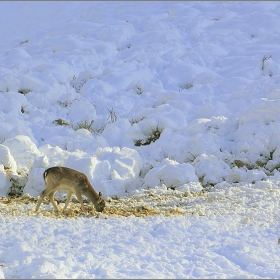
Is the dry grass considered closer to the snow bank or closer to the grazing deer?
the grazing deer

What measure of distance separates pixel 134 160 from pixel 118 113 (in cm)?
298

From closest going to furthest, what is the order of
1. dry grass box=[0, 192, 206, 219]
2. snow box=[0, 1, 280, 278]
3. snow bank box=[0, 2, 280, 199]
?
snow box=[0, 1, 280, 278] < dry grass box=[0, 192, 206, 219] < snow bank box=[0, 2, 280, 199]

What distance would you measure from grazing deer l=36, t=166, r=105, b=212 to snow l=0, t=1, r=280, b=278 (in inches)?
21.9

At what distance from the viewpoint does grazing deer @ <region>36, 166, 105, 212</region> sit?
7234 millimetres

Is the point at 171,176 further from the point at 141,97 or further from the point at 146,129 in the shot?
the point at 141,97

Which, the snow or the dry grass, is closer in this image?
the snow

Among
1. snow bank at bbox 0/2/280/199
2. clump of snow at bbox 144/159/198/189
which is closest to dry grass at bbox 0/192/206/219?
clump of snow at bbox 144/159/198/189

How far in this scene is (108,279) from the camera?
475 cm

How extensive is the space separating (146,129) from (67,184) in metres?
3.99

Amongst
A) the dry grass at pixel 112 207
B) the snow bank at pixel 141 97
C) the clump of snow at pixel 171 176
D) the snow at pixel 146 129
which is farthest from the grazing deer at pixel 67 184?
the clump of snow at pixel 171 176

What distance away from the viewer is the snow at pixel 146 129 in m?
5.61

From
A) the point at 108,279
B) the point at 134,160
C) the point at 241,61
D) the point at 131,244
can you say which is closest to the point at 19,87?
the point at 134,160

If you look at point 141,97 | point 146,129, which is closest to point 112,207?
point 146,129

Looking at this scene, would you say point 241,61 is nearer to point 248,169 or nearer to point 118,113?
point 118,113
